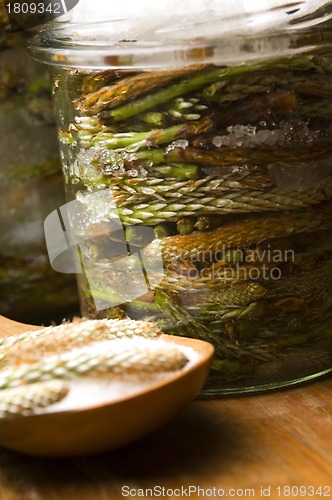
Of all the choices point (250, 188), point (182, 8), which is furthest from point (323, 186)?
point (182, 8)

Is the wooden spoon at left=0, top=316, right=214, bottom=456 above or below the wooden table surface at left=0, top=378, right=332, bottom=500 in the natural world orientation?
above

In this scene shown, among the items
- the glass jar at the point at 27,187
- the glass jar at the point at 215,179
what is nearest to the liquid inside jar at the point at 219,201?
the glass jar at the point at 215,179

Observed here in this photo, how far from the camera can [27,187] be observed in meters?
0.89

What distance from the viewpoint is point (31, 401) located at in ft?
1.85

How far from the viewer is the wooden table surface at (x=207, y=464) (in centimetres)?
57

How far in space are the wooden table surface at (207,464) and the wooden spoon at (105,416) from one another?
0.02 metres

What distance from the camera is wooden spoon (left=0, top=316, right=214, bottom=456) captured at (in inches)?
21.9

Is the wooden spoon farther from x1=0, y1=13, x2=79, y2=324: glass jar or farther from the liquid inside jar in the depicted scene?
x1=0, y1=13, x2=79, y2=324: glass jar

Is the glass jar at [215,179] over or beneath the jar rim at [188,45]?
beneath

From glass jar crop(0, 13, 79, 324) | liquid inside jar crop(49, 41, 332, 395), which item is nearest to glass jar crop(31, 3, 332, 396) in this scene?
liquid inside jar crop(49, 41, 332, 395)

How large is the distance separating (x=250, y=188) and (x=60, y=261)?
0.25m

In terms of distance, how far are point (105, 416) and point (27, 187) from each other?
1.27 ft

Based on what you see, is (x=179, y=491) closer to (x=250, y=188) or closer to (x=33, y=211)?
(x=250, y=188)

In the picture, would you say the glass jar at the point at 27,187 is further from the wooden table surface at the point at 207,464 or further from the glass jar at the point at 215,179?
the wooden table surface at the point at 207,464
